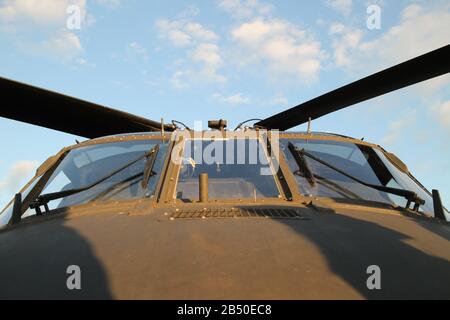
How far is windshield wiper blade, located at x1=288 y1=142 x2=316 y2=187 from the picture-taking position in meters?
4.33

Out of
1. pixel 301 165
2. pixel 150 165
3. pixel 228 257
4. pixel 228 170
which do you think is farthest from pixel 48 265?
pixel 301 165

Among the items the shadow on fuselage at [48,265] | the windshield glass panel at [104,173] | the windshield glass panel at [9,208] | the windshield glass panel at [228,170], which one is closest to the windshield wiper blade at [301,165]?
the windshield glass panel at [228,170]

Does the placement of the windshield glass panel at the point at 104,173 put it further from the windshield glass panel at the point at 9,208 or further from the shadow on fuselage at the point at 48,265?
the shadow on fuselage at the point at 48,265

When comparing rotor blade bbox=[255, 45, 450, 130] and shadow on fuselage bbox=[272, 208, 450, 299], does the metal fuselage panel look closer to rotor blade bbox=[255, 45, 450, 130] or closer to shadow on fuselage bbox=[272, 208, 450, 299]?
shadow on fuselage bbox=[272, 208, 450, 299]

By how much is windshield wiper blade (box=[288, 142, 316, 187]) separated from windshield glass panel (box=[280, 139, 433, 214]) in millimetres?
33

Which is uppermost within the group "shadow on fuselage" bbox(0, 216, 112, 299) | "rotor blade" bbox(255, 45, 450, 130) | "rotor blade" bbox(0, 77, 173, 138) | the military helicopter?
"rotor blade" bbox(255, 45, 450, 130)

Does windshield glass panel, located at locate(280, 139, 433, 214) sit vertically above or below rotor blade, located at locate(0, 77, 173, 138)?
below

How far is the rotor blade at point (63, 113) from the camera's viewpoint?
4.49 meters

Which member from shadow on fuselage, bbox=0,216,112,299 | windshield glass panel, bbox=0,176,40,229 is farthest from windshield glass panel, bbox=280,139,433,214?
windshield glass panel, bbox=0,176,40,229

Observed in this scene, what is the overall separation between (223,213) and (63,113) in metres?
2.72

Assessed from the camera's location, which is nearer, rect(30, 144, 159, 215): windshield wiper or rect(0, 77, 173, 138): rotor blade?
rect(30, 144, 159, 215): windshield wiper

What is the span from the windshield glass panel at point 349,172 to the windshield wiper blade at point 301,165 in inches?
1.3
